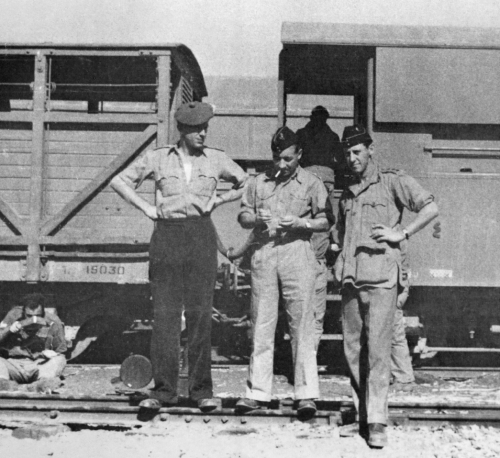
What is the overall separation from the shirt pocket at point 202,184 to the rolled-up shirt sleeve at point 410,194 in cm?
129

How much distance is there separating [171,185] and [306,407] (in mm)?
1805

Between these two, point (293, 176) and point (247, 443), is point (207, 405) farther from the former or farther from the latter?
point (293, 176)

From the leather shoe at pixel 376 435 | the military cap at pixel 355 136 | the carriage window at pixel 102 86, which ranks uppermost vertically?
→ the carriage window at pixel 102 86

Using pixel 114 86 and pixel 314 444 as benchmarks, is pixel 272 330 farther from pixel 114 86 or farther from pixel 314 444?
pixel 114 86

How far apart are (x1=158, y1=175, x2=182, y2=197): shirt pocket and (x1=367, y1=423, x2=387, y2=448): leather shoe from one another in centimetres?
203

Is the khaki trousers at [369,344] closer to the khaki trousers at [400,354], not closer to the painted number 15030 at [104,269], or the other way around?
the khaki trousers at [400,354]

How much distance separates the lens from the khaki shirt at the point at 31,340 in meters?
6.52

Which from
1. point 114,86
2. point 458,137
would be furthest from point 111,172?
point 458,137

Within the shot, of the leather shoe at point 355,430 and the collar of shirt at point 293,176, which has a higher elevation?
the collar of shirt at point 293,176

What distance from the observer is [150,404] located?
4672mm

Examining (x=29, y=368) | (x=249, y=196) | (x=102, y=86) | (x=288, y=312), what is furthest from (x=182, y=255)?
(x=102, y=86)

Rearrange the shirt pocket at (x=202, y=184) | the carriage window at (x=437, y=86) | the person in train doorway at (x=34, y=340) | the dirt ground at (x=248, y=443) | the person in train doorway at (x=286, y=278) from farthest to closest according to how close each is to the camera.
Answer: the carriage window at (x=437, y=86) → the person in train doorway at (x=34, y=340) → the shirt pocket at (x=202, y=184) → the person in train doorway at (x=286, y=278) → the dirt ground at (x=248, y=443)

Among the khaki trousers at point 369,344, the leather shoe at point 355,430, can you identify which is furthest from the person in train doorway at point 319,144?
the leather shoe at point 355,430

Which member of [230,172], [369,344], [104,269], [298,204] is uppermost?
[230,172]
